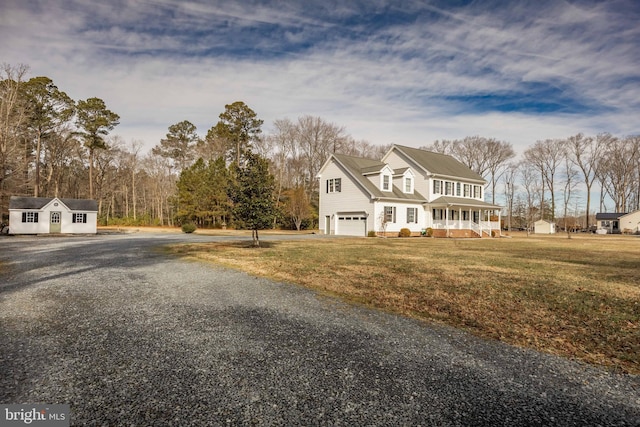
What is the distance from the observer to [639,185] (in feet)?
178

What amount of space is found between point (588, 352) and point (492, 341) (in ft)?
3.91

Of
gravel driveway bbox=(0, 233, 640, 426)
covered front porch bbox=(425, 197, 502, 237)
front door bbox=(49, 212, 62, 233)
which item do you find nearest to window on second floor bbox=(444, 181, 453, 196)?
covered front porch bbox=(425, 197, 502, 237)

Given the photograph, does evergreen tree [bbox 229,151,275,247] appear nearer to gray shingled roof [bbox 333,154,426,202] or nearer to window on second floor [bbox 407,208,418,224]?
gray shingled roof [bbox 333,154,426,202]

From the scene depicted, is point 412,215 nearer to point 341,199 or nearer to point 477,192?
point 341,199

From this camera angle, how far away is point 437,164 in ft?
114

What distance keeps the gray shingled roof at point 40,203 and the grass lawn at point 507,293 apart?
22326mm

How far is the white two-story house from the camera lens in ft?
94.1

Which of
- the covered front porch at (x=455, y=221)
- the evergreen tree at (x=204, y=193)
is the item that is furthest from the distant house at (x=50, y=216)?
the covered front porch at (x=455, y=221)

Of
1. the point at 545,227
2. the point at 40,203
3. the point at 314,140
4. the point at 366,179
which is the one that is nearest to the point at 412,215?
the point at 366,179

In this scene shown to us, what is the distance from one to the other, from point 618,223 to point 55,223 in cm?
7541

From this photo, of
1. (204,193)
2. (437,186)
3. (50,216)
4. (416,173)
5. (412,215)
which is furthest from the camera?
(204,193)

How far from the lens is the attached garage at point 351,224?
28.8 m

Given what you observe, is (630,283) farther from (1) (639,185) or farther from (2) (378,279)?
(1) (639,185)

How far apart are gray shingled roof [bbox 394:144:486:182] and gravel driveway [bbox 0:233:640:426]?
2879 centimetres
